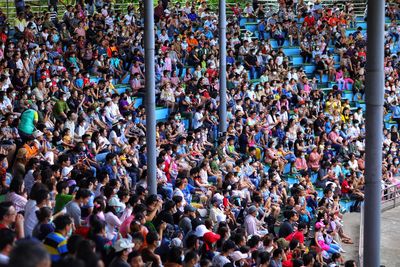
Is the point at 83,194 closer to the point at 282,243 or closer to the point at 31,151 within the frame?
the point at 31,151

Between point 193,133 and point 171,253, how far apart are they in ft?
28.5

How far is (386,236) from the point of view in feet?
54.1

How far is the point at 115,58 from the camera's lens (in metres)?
20.2

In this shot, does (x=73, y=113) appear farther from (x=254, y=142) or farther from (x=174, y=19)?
(x=174, y=19)

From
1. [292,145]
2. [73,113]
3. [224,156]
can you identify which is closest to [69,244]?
[73,113]

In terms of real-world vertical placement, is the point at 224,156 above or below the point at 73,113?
below

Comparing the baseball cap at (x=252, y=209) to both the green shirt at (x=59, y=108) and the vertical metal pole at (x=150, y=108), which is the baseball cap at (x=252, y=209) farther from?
the green shirt at (x=59, y=108)

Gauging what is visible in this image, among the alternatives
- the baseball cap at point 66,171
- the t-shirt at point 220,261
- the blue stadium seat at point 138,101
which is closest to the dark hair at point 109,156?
the baseball cap at point 66,171

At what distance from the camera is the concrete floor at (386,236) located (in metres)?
14.9

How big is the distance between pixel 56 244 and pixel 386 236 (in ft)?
35.4

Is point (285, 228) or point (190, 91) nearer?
point (285, 228)

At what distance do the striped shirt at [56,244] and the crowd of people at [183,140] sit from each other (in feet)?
0.04

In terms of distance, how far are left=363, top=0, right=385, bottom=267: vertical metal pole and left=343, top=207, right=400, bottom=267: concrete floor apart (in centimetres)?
430

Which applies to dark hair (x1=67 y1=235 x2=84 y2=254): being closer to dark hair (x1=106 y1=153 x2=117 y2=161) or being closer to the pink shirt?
dark hair (x1=106 y1=153 x2=117 y2=161)
